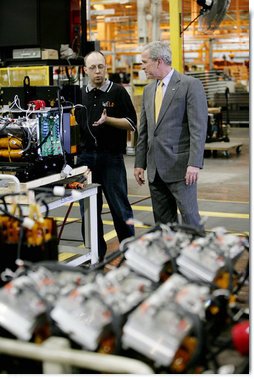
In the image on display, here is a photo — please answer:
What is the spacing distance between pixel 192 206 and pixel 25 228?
1.84m

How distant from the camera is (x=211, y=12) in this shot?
880 cm

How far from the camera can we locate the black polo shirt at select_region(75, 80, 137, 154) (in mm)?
5160

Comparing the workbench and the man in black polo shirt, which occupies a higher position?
the man in black polo shirt

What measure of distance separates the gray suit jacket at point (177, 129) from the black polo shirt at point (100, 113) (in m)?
0.43

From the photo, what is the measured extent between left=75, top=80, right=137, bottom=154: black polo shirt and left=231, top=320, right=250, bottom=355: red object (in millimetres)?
3008

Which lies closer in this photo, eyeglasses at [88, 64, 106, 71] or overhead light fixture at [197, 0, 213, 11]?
eyeglasses at [88, 64, 106, 71]

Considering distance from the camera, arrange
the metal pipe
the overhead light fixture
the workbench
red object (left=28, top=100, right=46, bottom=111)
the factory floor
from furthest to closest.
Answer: the overhead light fixture → the factory floor → red object (left=28, top=100, right=46, bottom=111) → the workbench → the metal pipe

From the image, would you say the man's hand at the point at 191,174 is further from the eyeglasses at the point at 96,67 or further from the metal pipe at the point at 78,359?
the metal pipe at the point at 78,359

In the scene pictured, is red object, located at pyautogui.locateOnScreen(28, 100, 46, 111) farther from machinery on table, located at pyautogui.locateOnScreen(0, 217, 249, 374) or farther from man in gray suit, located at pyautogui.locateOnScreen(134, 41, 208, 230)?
machinery on table, located at pyautogui.locateOnScreen(0, 217, 249, 374)

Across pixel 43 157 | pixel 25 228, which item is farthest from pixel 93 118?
pixel 25 228

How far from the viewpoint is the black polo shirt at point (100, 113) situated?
516cm

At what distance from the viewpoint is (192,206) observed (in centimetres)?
464

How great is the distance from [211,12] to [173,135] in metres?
4.75

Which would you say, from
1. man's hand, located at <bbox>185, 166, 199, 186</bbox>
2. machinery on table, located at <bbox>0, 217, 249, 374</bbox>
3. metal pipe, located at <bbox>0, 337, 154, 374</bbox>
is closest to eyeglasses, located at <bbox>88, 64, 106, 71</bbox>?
man's hand, located at <bbox>185, 166, 199, 186</bbox>
